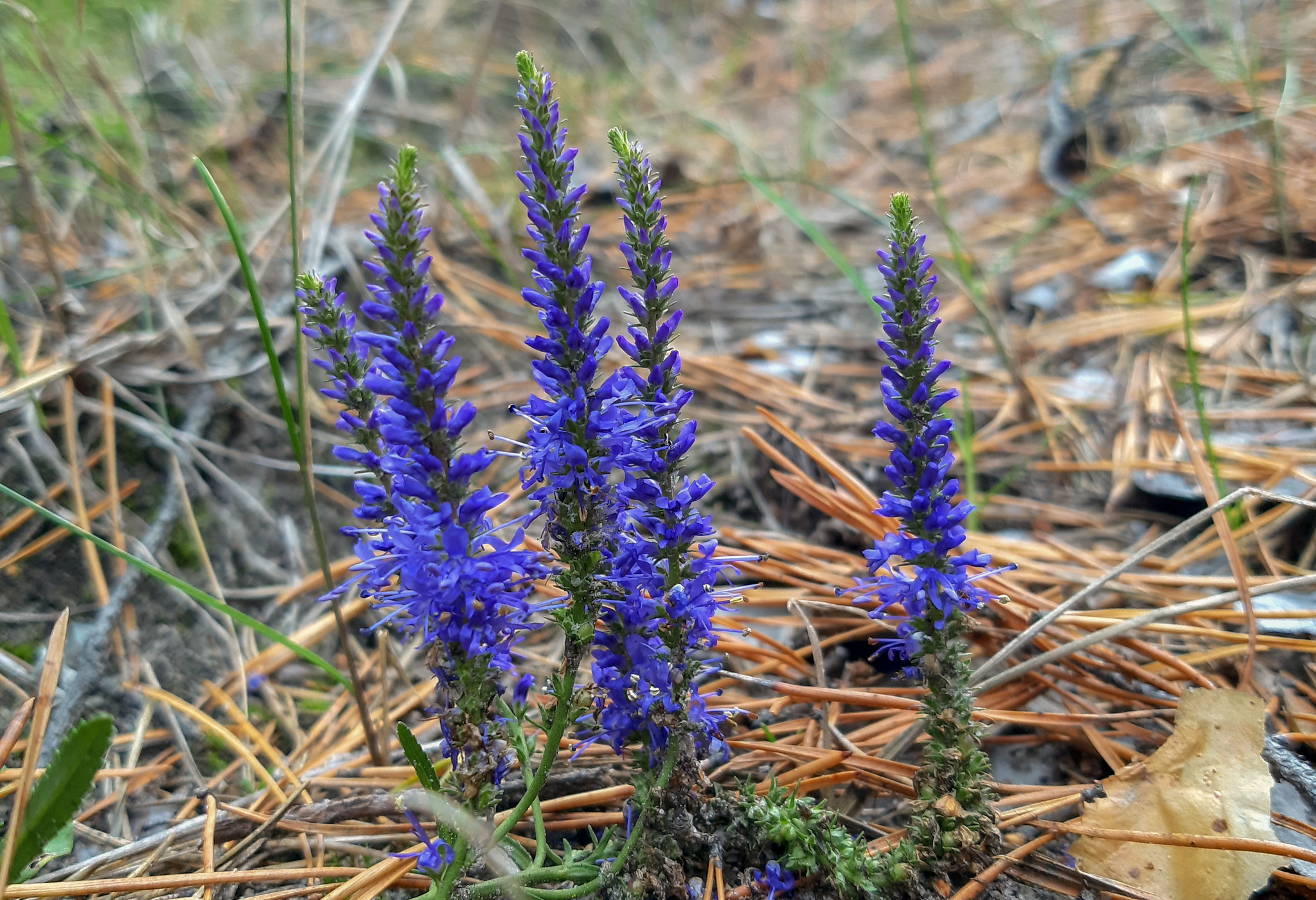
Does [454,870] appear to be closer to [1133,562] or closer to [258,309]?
[258,309]

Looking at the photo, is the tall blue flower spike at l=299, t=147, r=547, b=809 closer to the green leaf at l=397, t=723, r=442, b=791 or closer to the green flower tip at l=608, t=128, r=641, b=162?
the green leaf at l=397, t=723, r=442, b=791

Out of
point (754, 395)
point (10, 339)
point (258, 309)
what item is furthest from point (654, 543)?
point (10, 339)

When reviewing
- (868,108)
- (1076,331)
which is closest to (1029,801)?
(1076,331)

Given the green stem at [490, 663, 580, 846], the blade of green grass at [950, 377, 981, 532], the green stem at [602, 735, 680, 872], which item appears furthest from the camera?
the blade of green grass at [950, 377, 981, 532]

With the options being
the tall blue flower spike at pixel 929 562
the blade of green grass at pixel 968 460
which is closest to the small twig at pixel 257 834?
the tall blue flower spike at pixel 929 562

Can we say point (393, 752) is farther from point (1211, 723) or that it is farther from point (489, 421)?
point (1211, 723)

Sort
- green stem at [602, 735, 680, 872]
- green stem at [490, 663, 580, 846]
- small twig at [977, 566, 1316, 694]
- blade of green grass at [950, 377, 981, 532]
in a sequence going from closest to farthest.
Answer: green stem at [490, 663, 580, 846], green stem at [602, 735, 680, 872], small twig at [977, 566, 1316, 694], blade of green grass at [950, 377, 981, 532]

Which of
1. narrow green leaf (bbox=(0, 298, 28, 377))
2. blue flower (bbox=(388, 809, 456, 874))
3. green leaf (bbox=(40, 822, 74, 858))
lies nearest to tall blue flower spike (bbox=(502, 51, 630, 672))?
blue flower (bbox=(388, 809, 456, 874))
